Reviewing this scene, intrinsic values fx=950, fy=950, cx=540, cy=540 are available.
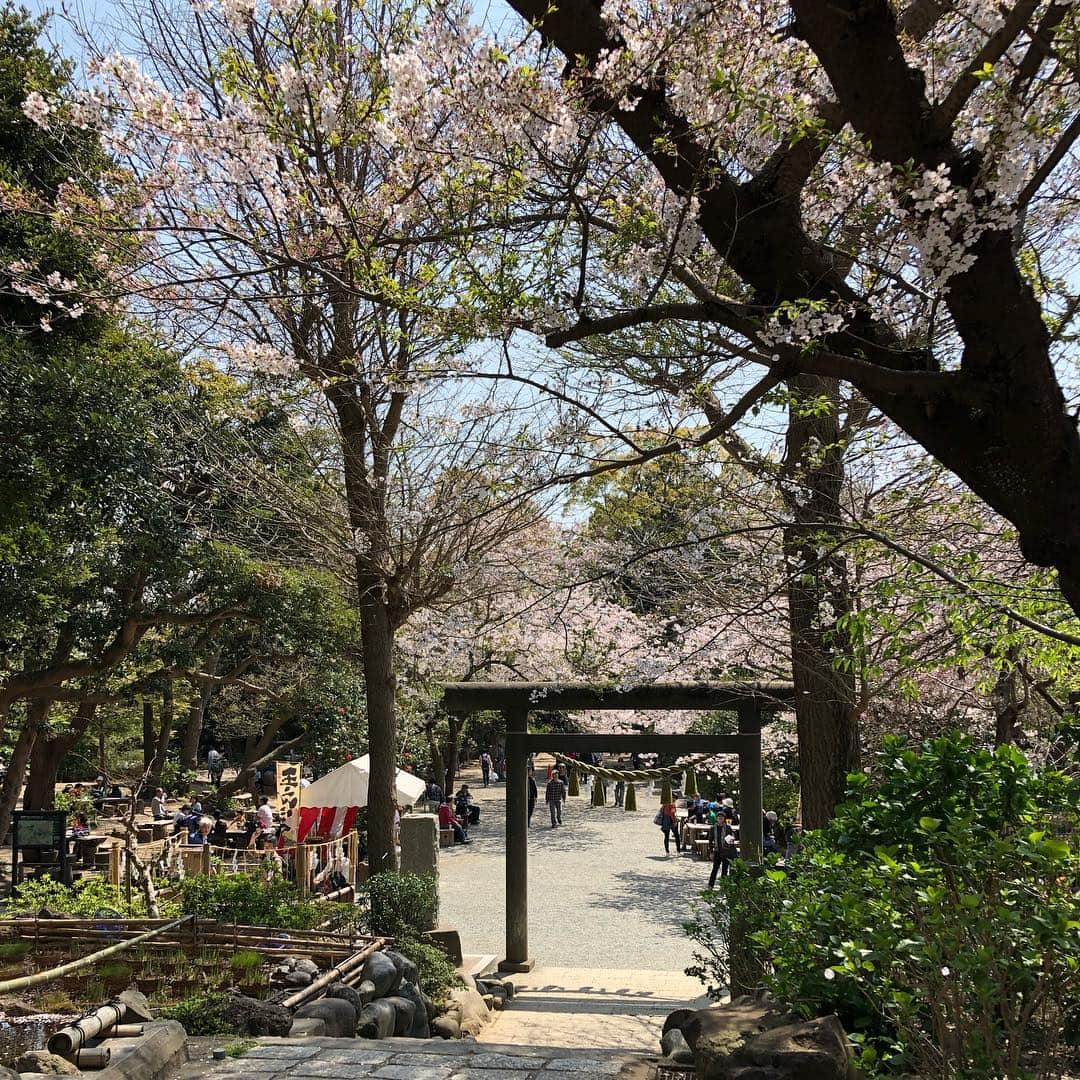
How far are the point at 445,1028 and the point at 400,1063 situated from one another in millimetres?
2408

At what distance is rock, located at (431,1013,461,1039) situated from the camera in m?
7.12

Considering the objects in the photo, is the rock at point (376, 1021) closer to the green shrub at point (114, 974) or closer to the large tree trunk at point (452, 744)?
the green shrub at point (114, 974)

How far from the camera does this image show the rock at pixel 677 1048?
4.51 m

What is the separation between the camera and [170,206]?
4.36m

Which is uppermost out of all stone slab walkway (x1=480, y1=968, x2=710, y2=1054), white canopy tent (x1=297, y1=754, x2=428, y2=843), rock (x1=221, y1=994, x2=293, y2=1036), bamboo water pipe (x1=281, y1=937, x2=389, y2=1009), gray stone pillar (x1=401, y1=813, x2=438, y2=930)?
white canopy tent (x1=297, y1=754, x2=428, y2=843)

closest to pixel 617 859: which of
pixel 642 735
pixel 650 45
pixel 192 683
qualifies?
pixel 642 735

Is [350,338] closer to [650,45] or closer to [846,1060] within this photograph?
[650,45]

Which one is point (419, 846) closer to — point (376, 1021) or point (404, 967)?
point (404, 967)

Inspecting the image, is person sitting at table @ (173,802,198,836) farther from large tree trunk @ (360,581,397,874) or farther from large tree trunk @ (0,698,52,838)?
large tree trunk @ (360,581,397,874)

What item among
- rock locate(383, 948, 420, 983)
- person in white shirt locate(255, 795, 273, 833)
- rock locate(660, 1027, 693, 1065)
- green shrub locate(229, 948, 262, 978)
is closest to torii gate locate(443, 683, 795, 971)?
rock locate(383, 948, 420, 983)

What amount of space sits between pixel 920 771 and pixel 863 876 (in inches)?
33.3

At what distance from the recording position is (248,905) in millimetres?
8570

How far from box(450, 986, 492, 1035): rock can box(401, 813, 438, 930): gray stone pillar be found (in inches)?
61.9

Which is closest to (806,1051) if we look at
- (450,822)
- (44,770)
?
(450,822)
